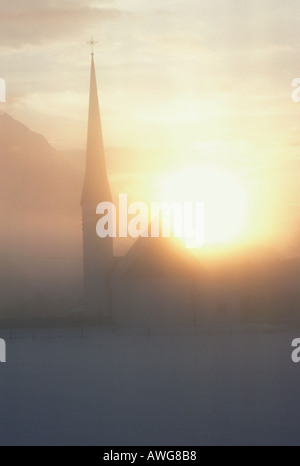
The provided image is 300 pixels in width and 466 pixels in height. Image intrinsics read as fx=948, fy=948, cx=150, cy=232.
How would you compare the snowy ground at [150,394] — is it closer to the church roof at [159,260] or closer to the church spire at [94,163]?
the church roof at [159,260]

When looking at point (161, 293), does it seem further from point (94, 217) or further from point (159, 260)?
point (94, 217)

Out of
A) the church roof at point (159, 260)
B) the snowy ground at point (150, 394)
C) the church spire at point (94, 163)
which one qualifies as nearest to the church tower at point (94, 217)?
the church spire at point (94, 163)

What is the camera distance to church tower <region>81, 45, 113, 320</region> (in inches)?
1892

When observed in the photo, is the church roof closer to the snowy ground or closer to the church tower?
the church tower

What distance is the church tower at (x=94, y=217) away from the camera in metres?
48.1

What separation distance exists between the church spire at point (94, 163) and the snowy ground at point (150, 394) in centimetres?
2126

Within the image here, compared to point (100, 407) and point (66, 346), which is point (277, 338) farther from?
point (100, 407)

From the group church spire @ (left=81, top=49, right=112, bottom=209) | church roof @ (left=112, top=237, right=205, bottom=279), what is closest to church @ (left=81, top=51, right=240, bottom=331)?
church roof @ (left=112, top=237, right=205, bottom=279)

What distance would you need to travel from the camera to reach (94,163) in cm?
5331

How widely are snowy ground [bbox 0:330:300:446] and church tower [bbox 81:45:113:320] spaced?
16.4m

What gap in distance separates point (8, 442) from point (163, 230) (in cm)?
3136

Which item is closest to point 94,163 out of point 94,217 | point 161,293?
point 94,217

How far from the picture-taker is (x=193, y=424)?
15.7 metres

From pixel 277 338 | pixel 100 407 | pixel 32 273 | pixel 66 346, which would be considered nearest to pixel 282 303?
pixel 277 338
